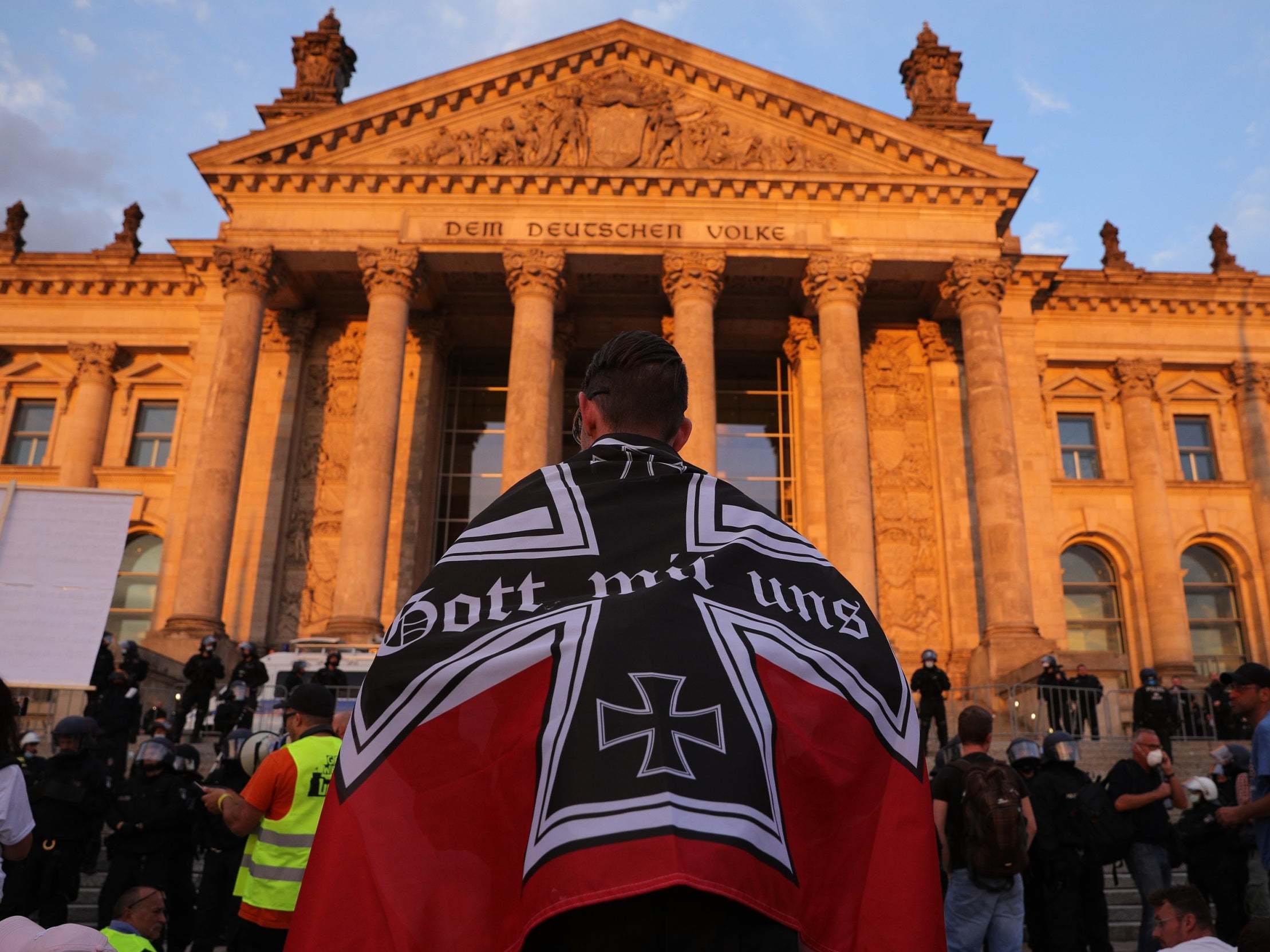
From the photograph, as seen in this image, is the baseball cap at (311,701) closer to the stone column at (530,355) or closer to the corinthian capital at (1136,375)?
the stone column at (530,355)

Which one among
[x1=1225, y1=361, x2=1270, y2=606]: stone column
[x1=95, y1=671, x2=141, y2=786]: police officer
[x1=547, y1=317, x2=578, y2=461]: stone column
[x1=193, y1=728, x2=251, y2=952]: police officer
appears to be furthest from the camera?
[x1=1225, y1=361, x2=1270, y2=606]: stone column

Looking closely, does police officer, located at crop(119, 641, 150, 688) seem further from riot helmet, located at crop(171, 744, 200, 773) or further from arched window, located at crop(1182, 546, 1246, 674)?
arched window, located at crop(1182, 546, 1246, 674)

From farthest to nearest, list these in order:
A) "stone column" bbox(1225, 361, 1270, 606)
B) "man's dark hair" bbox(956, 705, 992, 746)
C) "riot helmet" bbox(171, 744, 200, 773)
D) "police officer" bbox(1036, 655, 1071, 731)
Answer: "stone column" bbox(1225, 361, 1270, 606), "police officer" bbox(1036, 655, 1071, 731), "riot helmet" bbox(171, 744, 200, 773), "man's dark hair" bbox(956, 705, 992, 746)

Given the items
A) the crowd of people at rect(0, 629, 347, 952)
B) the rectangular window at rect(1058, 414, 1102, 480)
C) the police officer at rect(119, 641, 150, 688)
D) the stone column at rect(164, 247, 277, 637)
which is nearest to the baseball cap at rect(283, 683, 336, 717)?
the crowd of people at rect(0, 629, 347, 952)

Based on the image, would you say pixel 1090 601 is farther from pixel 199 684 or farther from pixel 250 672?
pixel 199 684

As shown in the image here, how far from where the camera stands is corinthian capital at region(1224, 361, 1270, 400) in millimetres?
30438

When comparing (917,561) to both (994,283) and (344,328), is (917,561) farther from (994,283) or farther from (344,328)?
(344,328)

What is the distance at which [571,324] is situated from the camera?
2847 centimetres

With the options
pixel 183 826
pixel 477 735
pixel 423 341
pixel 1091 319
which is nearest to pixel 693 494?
pixel 477 735

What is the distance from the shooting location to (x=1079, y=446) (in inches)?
1202

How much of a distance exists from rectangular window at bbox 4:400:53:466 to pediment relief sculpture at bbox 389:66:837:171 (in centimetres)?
1343

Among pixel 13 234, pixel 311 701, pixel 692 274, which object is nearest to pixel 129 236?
pixel 13 234

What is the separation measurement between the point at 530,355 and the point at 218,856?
55.5 feet

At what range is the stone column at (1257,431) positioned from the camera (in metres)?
29.7
